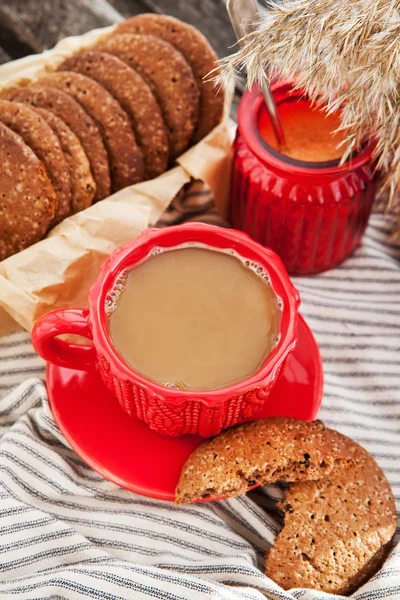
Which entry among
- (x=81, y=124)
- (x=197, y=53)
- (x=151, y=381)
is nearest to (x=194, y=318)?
(x=151, y=381)

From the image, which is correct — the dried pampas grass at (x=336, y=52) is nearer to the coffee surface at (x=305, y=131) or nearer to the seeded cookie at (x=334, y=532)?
the coffee surface at (x=305, y=131)

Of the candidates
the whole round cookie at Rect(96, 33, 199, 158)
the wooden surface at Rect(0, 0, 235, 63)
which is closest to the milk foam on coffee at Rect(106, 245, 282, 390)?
the whole round cookie at Rect(96, 33, 199, 158)

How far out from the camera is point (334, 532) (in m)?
0.89

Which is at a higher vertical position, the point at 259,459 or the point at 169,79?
the point at 169,79

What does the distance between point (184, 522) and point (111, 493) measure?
0.36 ft

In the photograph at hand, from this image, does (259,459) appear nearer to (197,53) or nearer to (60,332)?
(60,332)

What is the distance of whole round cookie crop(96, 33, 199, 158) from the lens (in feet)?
3.69

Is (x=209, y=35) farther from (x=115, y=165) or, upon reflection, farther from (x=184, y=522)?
(x=184, y=522)

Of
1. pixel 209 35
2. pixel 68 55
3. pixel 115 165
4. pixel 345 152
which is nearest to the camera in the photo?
pixel 345 152

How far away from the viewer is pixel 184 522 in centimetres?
97

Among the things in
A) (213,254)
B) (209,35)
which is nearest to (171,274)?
(213,254)

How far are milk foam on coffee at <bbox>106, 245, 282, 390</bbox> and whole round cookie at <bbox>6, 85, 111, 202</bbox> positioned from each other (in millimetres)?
179

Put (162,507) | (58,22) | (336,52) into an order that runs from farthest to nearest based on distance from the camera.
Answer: (58,22), (162,507), (336,52)

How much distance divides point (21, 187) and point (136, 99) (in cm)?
23
